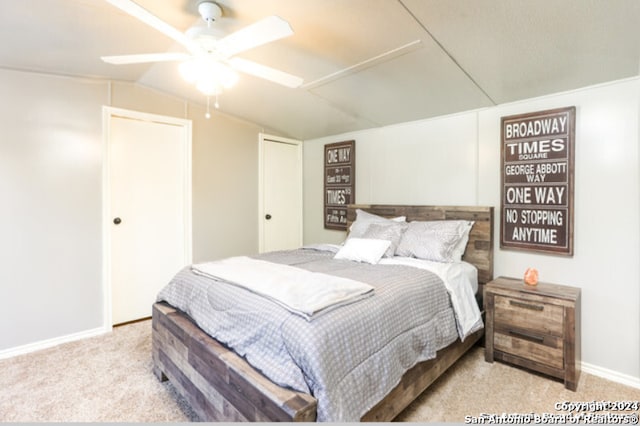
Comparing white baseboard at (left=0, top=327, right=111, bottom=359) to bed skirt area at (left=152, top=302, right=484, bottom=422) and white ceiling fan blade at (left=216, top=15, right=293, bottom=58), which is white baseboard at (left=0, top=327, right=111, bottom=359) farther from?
white ceiling fan blade at (left=216, top=15, right=293, bottom=58)

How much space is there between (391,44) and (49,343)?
3484mm

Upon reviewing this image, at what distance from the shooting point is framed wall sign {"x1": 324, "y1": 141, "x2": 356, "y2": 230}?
384 centimetres

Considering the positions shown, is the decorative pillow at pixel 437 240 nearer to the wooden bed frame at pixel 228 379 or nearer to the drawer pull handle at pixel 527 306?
the drawer pull handle at pixel 527 306

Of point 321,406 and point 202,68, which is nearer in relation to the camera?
point 321,406

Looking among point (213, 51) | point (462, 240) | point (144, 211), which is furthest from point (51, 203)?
point (462, 240)

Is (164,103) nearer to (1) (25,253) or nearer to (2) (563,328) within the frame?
(1) (25,253)

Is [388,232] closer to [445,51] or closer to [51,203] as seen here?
[445,51]

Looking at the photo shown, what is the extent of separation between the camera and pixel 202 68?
1.83 metres

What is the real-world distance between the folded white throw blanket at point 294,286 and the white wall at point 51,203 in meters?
1.42

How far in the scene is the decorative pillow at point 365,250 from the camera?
2617 millimetres

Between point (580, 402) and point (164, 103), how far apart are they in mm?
Result: 4091

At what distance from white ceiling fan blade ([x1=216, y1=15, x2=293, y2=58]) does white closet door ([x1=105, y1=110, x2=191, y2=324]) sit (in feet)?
6.31

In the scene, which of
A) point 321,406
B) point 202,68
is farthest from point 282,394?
point 202,68

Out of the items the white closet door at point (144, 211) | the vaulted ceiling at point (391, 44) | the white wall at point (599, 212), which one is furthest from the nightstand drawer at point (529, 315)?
the white closet door at point (144, 211)
